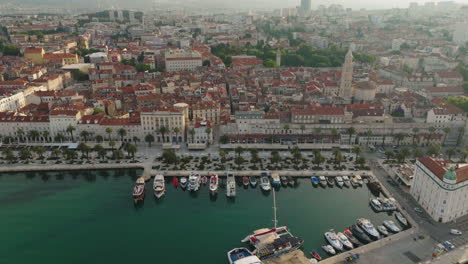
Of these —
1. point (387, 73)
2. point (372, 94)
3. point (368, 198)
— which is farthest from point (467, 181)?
point (387, 73)

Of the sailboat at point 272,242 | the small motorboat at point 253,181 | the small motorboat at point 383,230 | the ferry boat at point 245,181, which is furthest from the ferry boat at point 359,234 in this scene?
the ferry boat at point 245,181

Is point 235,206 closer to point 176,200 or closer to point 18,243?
point 176,200

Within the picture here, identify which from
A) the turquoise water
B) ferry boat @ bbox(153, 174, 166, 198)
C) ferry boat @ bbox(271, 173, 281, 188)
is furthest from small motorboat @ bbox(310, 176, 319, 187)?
ferry boat @ bbox(153, 174, 166, 198)

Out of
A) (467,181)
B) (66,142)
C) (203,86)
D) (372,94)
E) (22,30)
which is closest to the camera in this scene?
(467,181)

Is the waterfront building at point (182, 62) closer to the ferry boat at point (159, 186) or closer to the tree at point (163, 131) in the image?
the tree at point (163, 131)

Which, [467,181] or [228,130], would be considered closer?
[467,181]

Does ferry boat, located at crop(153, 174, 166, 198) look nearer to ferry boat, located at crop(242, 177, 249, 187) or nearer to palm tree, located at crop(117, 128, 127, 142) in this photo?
ferry boat, located at crop(242, 177, 249, 187)

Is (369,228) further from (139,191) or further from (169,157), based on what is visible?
(169,157)
